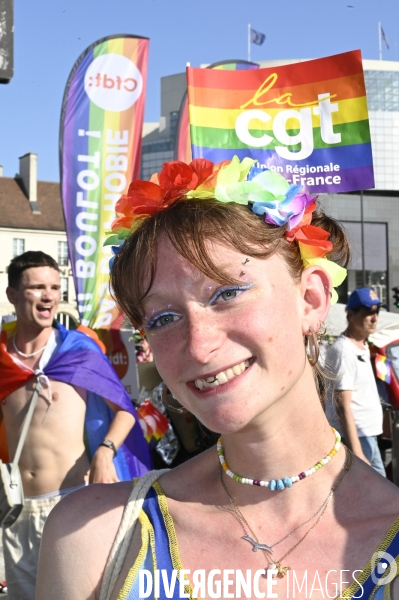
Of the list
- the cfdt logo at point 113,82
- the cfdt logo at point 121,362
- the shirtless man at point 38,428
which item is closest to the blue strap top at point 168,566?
the shirtless man at point 38,428

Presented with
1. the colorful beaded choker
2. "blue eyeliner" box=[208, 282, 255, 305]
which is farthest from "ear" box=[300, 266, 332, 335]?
the colorful beaded choker

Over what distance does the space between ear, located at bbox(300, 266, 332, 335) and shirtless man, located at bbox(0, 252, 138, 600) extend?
2.70m

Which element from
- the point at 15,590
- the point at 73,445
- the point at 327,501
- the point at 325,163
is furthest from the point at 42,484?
the point at 327,501

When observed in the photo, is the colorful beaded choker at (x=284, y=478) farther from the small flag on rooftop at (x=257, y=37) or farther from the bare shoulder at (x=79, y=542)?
the small flag on rooftop at (x=257, y=37)

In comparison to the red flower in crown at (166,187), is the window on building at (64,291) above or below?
below

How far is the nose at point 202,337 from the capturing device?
1.55 m

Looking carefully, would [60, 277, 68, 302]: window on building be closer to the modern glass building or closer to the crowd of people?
the modern glass building

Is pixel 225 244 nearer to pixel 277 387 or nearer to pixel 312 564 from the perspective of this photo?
pixel 277 387

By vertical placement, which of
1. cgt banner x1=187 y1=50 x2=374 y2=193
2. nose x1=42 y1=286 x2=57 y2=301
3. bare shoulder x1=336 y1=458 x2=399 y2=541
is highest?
cgt banner x1=187 y1=50 x2=374 y2=193

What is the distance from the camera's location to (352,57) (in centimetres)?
488

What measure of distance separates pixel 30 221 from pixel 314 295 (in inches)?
2493

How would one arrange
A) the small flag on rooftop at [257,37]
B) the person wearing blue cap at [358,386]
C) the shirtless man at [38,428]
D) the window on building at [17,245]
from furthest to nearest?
the small flag on rooftop at [257,37] < the window on building at [17,245] < the person wearing blue cap at [358,386] < the shirtless man at [38,428]

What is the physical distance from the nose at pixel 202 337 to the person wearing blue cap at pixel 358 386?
12.6 feet

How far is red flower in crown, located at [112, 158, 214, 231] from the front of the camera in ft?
5.57
